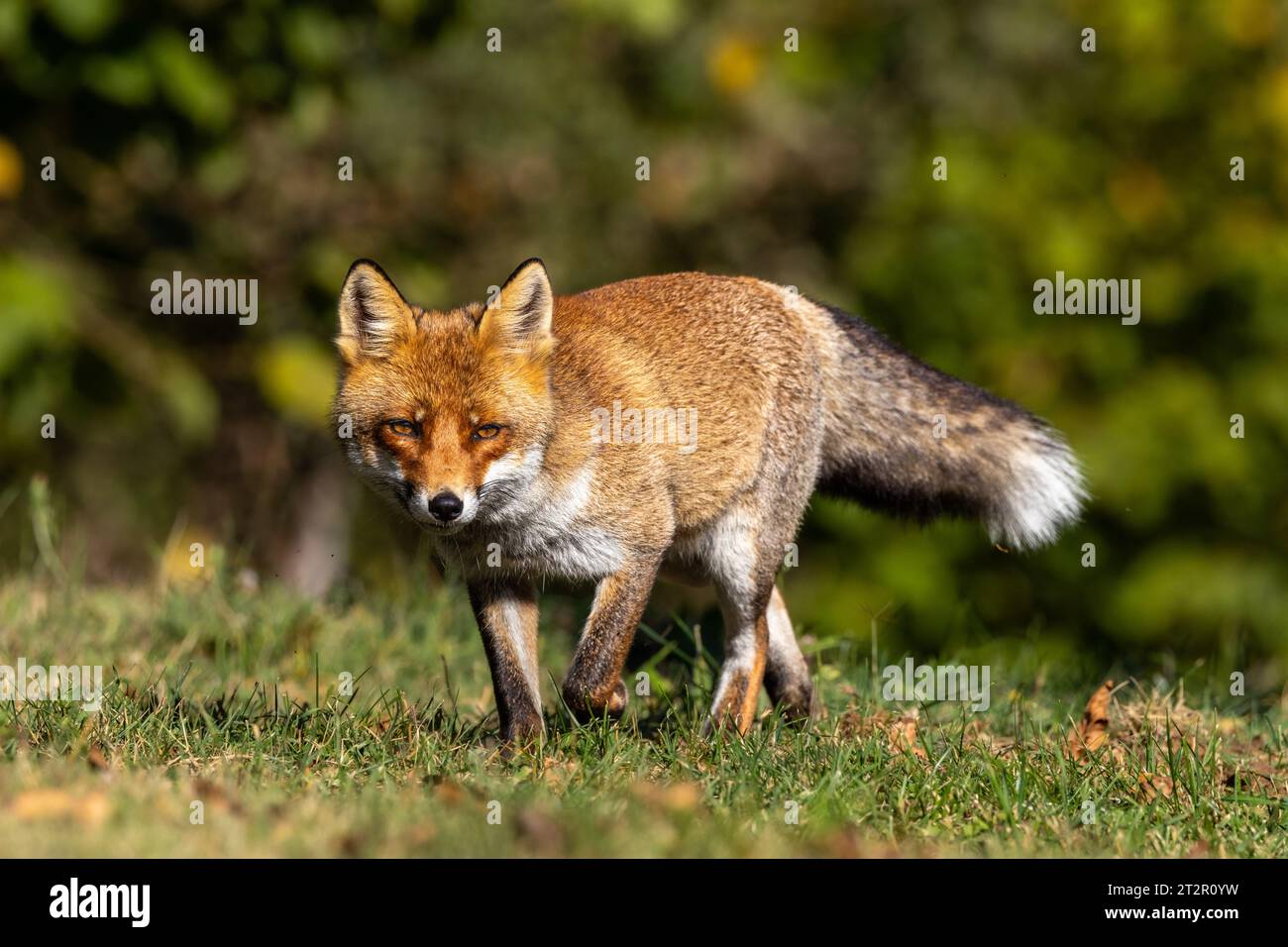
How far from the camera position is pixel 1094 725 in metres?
6.35

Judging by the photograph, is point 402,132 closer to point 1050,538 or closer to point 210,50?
point 210,50

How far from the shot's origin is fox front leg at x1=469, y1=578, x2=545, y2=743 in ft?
19.7

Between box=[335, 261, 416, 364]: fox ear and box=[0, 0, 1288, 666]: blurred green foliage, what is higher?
box=[0, 0, 1288, 666]: blurred green foliage

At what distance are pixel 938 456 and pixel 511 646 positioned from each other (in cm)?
236

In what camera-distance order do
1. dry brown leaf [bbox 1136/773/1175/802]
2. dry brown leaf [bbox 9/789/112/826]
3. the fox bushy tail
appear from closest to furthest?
dry brown leaf [bbox 9/789/112/826]
dry brown leaf [bbox 1136/773/1175/802]
the fox bushy tail

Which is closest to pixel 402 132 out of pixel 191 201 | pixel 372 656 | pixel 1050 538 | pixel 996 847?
pixel 191 201

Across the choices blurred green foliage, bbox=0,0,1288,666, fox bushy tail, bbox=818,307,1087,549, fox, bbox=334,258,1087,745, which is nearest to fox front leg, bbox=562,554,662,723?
fox, bbox=334,258,1087,745

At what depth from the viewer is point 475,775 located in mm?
5125

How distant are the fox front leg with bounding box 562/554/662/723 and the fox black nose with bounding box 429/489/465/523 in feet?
3.01

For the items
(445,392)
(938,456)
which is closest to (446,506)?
(445,392)

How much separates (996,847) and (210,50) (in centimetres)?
647

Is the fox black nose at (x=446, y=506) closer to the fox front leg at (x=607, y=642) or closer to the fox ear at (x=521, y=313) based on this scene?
the fox ear at (x=521, y=313)

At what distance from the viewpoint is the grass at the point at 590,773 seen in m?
4.22

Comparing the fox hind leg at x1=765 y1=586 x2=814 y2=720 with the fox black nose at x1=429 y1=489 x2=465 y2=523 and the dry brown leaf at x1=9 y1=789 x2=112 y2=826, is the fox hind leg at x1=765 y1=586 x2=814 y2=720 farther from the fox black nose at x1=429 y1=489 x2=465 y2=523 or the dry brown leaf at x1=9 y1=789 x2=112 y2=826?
the dry brown leaf at x1=9 y1=789 x2=112 y2=826
